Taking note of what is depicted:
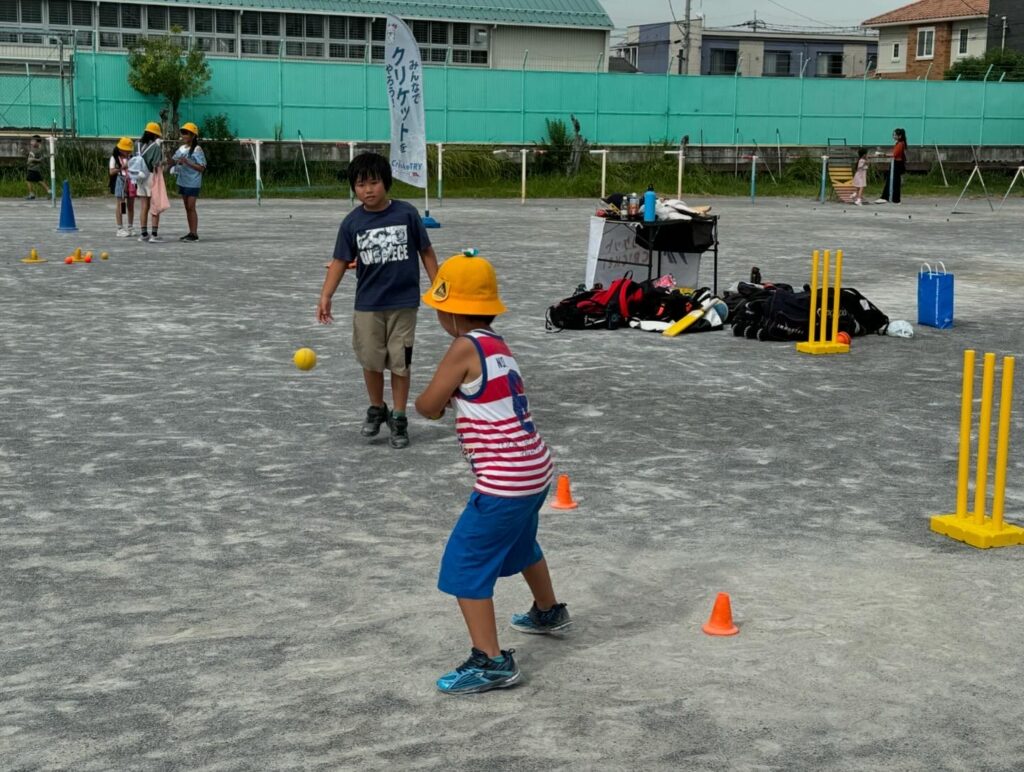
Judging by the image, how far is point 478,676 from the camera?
471 cm

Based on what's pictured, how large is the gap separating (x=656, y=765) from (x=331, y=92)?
36.8 m

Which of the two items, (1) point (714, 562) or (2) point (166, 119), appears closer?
(1) point (714, 562)

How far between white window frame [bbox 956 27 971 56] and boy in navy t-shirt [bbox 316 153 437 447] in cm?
7533

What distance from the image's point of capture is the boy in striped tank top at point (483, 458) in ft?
15.5

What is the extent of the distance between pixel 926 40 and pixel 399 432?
78088 mm

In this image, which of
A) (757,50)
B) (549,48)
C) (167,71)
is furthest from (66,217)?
(757,50)

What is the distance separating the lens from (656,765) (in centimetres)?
415

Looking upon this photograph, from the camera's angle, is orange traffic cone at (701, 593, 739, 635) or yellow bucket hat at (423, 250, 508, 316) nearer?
yellow bucket hat at (423, 250, 508, 316)

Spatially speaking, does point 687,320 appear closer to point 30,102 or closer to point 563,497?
point 563,497

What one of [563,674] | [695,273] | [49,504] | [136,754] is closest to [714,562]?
[563,674]

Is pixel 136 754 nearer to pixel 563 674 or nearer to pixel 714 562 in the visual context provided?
pixel 563 674

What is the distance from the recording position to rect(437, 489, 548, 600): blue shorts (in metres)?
4.72

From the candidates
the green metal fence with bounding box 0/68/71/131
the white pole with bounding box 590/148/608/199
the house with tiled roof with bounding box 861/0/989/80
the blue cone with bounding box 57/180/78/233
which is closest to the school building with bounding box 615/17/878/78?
the house with tiled roof with bounding box 861/0/989/80

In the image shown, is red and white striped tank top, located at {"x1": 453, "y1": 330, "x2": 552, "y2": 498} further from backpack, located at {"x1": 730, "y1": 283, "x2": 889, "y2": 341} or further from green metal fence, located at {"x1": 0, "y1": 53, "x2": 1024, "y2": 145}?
green metal fence, located at {"x1": 0, "y1": 53, "x2": 1024, "y2": 145}
